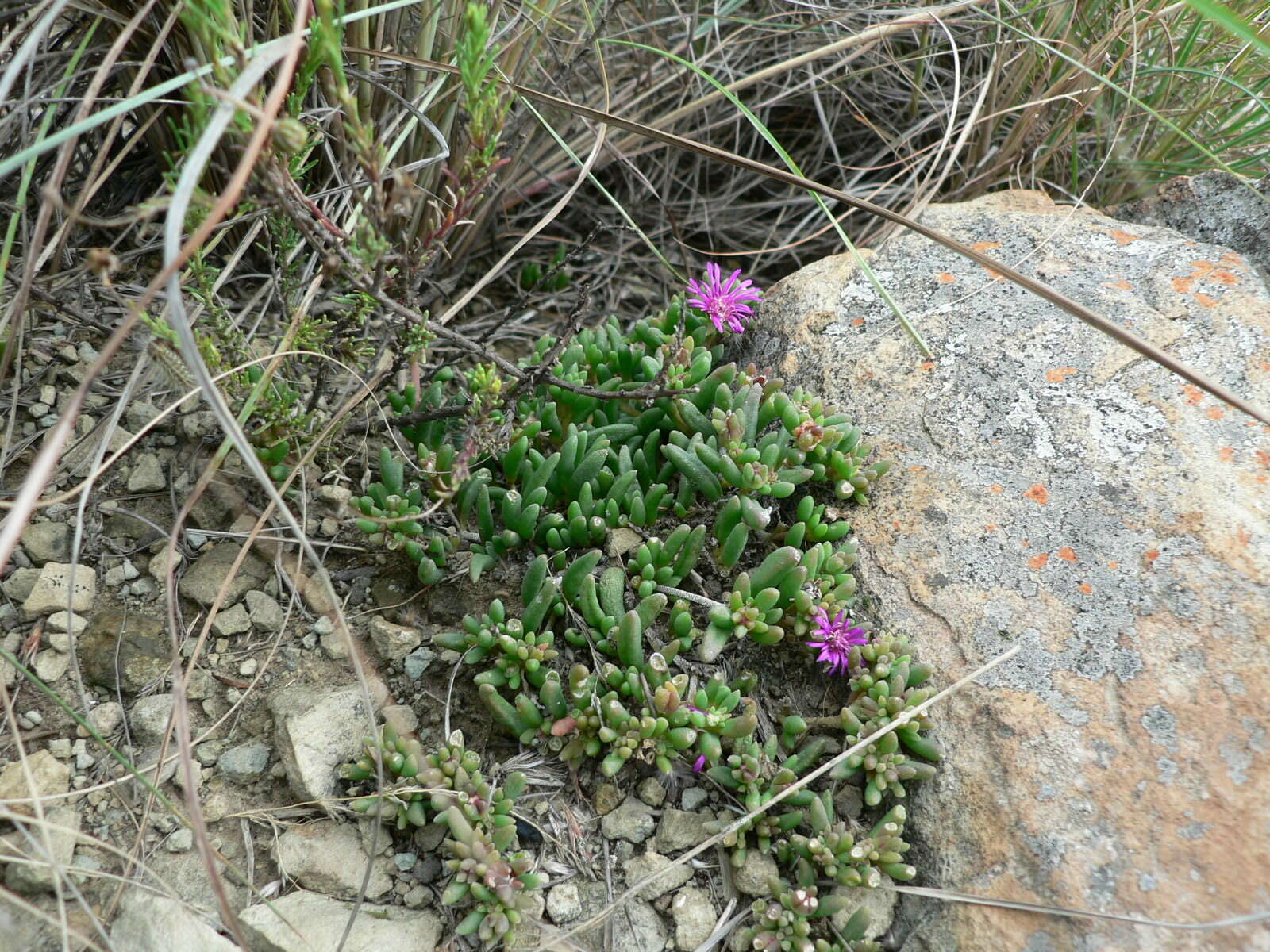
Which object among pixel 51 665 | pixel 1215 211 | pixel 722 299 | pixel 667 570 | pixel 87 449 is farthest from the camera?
pixel 1215 211

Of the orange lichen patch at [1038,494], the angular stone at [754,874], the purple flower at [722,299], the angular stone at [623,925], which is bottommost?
the angular stone at [623,925]

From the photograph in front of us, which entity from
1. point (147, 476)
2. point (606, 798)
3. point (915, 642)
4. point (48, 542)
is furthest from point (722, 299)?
point (48, 542)

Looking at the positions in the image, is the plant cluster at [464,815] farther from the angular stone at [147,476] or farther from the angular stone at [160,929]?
the angular stone at [147,476]

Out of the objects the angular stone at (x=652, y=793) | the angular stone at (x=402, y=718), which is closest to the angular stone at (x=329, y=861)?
the angular stone at (x=402, y=718)

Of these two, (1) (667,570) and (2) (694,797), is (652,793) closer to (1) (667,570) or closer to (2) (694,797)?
(2) (694,797)

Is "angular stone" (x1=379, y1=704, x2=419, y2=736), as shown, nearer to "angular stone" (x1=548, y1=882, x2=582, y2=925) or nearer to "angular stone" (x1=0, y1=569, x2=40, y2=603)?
"angular stone" (x1=548, y1=882, x2=582, y2=925)

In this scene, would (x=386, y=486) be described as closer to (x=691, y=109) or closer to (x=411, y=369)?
(x=411, y=369)
